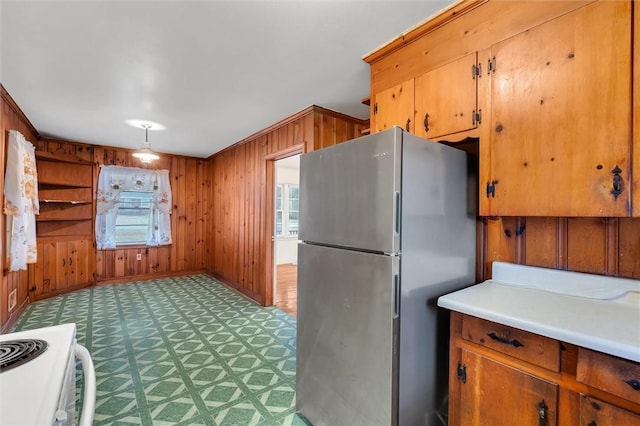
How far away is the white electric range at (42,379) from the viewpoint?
62 cm

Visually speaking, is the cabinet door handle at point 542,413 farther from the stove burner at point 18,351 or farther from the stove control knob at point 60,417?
the stove burner at point 18,351

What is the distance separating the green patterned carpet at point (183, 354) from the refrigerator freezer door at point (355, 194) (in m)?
1.23

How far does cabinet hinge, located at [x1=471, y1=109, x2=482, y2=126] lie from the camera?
1554mm

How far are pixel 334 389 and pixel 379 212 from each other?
1.00 m

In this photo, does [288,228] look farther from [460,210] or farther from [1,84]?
[460,210]

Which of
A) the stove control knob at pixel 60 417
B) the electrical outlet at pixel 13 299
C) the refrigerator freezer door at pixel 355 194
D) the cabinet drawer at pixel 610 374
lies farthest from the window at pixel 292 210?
the stove control knob at pixel 60 417

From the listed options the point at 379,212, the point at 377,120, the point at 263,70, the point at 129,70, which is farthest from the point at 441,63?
the point at 129,70

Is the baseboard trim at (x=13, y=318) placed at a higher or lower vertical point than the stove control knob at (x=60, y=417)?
lower

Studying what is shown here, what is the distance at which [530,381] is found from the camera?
3.67 ft

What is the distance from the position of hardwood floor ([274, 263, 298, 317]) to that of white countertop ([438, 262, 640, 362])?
76.4 inches

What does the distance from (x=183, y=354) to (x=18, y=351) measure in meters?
2.02

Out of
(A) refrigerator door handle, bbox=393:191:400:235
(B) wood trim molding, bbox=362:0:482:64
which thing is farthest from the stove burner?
(B) wood trim molding, bbox=362:0:482:64

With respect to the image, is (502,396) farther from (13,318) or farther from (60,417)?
(13,318)

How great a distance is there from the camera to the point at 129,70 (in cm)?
236
